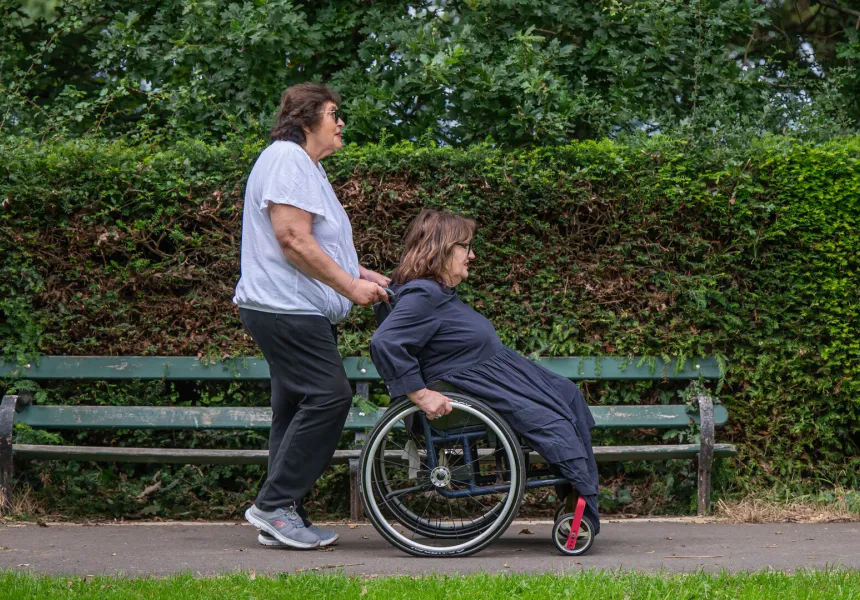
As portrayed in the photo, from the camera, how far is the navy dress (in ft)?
13.4

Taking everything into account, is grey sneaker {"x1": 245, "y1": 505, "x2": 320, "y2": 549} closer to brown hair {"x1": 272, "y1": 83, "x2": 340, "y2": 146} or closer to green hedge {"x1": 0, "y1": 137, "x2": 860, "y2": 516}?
green hedge {"x1": 0, "y1": 137, "x2": 860, "y2": 516}

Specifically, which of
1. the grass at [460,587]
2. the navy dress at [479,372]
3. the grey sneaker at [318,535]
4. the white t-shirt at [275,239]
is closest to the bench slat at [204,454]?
the grey sneaker at [318,535]

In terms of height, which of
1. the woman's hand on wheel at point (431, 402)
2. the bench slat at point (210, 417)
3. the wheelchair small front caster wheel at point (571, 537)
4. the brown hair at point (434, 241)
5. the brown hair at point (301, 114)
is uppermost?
the brown hair at point (301, 114)

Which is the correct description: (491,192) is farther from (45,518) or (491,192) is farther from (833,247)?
(45,518)

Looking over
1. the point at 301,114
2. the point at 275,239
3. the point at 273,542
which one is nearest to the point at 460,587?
the point at 273,542

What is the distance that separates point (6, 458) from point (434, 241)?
2682 mm

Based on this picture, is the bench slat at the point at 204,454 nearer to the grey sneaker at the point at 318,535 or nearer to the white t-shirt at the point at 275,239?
the grey sneaker at the point at 318,535

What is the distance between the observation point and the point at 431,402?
4.05 meters

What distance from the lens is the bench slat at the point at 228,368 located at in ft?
17.8

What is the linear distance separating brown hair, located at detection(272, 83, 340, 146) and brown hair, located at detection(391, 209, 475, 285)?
63 centimetres

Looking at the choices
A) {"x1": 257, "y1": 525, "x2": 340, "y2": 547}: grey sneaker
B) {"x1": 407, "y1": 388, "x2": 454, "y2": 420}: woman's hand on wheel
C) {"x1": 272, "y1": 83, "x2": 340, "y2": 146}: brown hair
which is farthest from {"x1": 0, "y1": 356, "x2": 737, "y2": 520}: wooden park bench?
{"x1": 272, "y1": 83, "x2": 340, "y2": 146}: brown hair

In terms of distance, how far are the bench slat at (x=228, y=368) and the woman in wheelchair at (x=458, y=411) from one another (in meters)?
1.07

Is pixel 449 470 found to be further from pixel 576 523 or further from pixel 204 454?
pixel 204 454

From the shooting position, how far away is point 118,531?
495 centimetres
